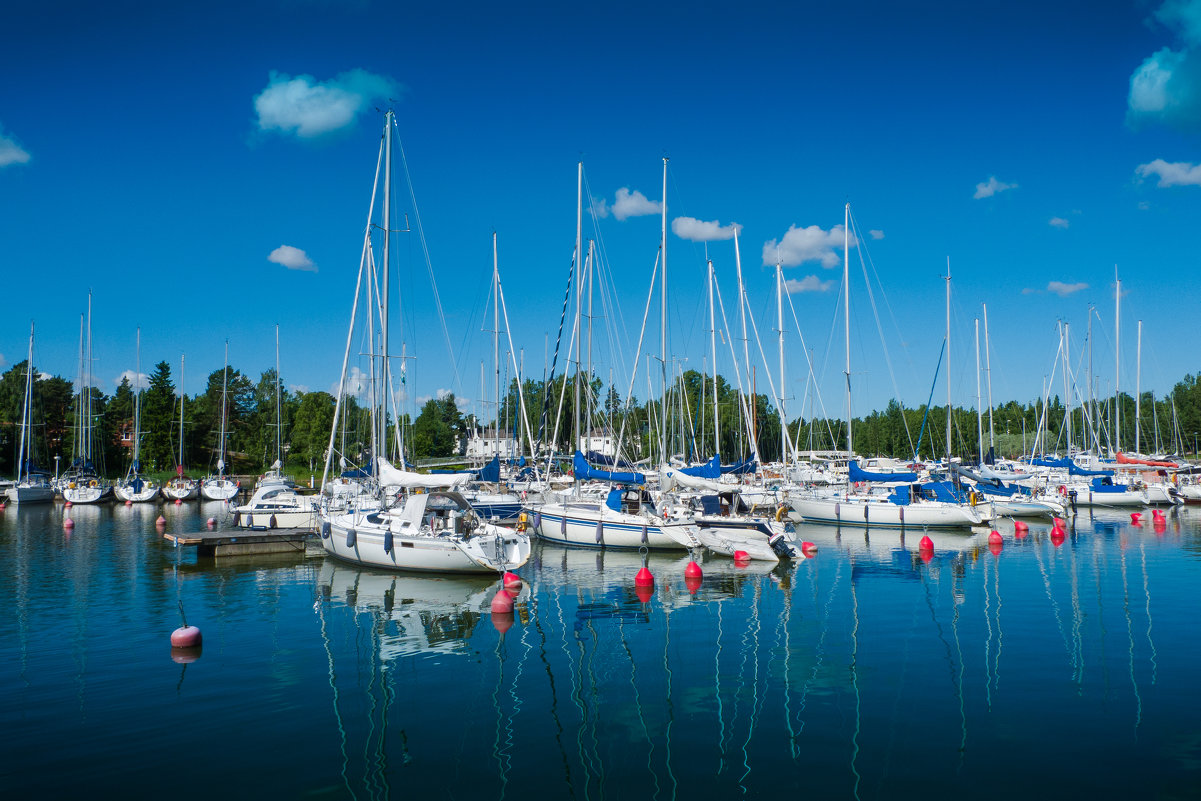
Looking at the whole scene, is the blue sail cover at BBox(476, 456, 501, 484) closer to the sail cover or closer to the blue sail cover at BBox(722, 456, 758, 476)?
the sail cover

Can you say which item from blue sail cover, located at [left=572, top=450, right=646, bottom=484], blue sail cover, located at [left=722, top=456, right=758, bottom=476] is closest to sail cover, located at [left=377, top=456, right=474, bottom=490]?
blue sail cover, located at [left=572, top=450, right=646, bottom=484]

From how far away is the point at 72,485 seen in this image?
64875mm

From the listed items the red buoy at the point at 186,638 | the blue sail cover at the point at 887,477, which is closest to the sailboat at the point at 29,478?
the red buoy at the point at 186,638

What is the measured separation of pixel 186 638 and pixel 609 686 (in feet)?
34.1

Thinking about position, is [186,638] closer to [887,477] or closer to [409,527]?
[409,527]

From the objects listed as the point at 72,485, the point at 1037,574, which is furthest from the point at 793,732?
the point at 72,485

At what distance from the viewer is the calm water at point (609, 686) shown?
12.0m

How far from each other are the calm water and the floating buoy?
1.54 feet

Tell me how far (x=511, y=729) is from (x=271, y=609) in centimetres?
1307

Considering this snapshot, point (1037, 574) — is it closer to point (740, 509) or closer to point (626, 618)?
point (740, 509)

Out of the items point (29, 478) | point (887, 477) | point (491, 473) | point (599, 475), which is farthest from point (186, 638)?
point (29, 478)

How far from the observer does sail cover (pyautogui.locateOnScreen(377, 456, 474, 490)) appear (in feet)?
97.8

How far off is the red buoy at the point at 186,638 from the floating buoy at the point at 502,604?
7597 millimetres

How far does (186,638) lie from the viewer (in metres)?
18.9
